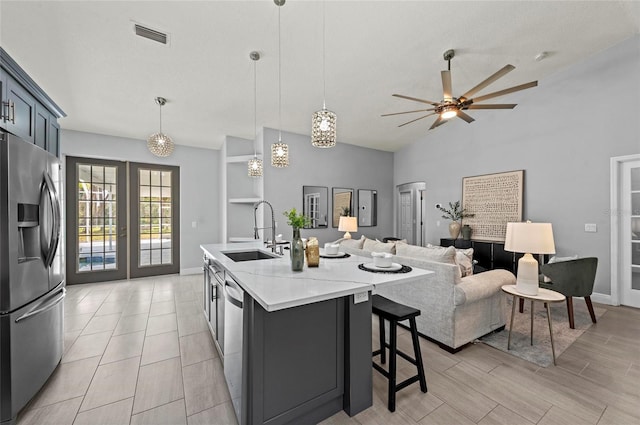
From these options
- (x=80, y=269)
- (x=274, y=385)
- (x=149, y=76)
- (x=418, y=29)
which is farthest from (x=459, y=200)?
(x=80, y=269)

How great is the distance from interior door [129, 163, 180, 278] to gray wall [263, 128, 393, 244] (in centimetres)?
213

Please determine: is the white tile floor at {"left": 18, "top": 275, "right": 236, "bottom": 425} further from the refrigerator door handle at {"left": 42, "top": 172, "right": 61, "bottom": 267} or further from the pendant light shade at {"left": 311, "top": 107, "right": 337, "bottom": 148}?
the pendant light shade at {"left": 311, "top": 107, "right": 337, "bottom": 148}

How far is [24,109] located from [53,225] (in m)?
1.00

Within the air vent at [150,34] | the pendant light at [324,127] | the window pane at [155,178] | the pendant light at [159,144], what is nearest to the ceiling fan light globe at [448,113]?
the pendant light at [324,127]

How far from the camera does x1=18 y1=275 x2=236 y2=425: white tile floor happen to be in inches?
67.1

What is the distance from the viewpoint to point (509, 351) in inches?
95.3

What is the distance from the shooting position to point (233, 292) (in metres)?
1.65

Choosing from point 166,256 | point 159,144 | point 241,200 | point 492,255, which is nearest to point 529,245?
point 492,255

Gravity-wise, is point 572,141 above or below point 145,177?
above

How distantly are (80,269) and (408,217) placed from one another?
694 cm

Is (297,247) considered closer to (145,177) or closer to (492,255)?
(492,255)

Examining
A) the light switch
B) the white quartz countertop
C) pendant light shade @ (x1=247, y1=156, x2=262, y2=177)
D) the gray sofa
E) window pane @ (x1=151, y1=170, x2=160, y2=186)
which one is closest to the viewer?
the white quartz countertop

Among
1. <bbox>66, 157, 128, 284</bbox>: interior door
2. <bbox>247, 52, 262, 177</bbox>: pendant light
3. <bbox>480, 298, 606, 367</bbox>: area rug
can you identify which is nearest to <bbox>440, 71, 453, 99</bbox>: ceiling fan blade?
<bbox>247, 52, 262, 177</bbox>: pendant light

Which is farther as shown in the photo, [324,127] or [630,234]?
[630,234]
